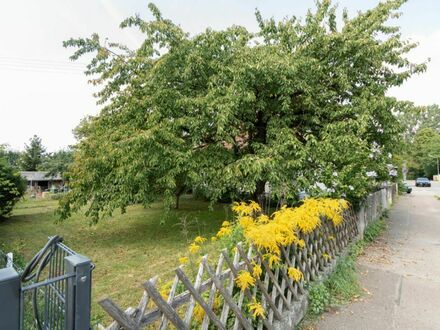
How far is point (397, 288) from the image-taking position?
14.9 feet

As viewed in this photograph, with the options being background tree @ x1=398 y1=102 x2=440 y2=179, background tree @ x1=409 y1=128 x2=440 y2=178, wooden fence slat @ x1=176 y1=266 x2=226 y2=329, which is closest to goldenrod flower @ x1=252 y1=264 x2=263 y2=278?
wooden fence slat @ x1=176 y1=266 x2=226 y2=329

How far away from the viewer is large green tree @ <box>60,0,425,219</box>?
6711mm

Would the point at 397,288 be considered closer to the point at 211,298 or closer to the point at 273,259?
the point at 273,259

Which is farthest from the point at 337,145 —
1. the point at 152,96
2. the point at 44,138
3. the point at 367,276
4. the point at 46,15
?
the point at 44,138

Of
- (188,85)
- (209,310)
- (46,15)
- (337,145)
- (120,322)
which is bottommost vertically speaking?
(209,310)

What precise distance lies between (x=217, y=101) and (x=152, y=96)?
1.75 m

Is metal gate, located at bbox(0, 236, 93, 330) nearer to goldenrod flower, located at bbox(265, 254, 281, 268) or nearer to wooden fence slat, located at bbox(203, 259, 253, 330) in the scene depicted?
wooden fence slat, located at bbox(203, 259, 253, 330)

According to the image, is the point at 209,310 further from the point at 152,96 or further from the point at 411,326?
the point at 152,96

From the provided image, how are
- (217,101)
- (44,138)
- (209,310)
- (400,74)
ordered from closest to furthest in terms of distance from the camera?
(209,310) → (217,101) → (400,74) → (44,138)

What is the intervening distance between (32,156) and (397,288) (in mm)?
59248

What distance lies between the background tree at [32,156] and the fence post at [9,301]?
5793 cm

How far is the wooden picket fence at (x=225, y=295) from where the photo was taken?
1910 millimetres

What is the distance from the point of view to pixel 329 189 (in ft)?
22.6

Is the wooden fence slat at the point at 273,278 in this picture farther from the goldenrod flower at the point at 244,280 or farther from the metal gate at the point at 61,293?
the metal gate at the point at 61,293
